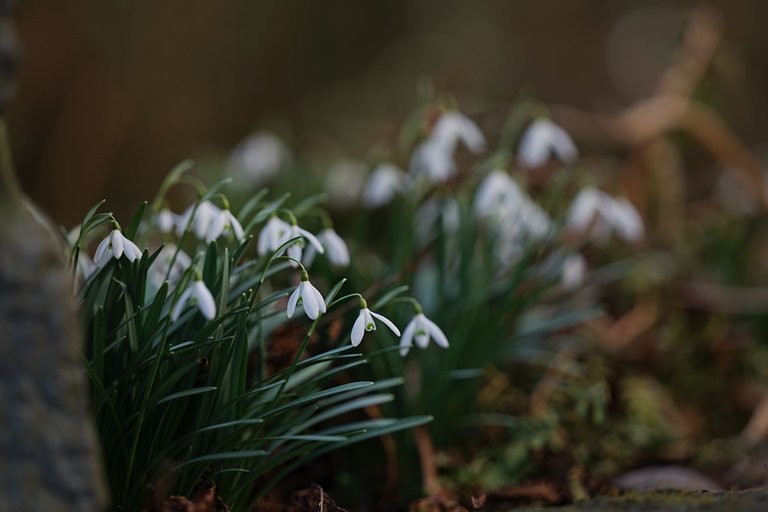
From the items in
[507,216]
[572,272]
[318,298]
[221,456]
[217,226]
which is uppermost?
[217,226]

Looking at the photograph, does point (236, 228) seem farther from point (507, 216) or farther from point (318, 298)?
point (507, 216)

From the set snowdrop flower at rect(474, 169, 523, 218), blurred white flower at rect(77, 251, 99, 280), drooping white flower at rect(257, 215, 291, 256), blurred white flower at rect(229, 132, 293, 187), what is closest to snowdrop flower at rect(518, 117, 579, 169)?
snowdrop flower at rect(474, 169, 523, 218)

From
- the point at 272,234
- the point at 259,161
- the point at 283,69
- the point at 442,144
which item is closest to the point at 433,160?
the point at 442,144

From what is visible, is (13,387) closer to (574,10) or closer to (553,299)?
(553,299)

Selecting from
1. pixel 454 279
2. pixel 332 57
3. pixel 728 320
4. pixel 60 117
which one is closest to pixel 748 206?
pixel 728 320

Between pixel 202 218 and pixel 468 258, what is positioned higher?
pixel 202 218

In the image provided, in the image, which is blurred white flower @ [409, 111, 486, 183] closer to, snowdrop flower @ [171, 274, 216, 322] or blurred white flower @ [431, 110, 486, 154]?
blurred white flower @ [431, 110, 486, 154]
